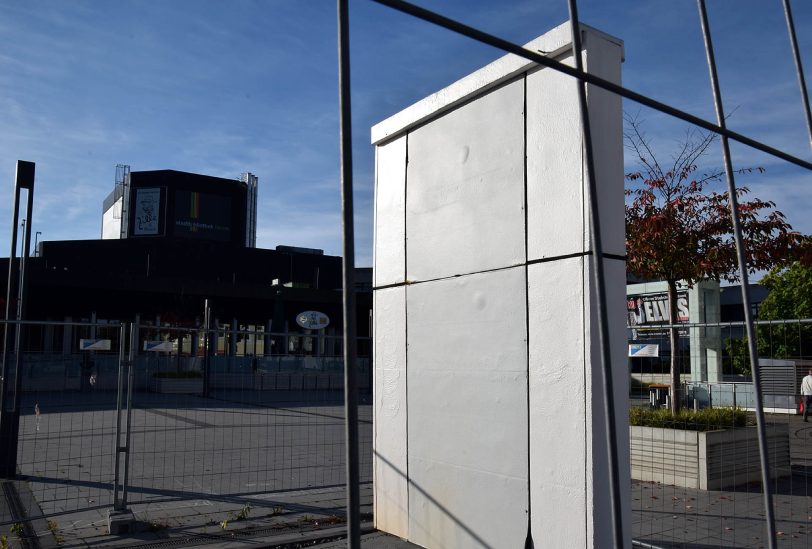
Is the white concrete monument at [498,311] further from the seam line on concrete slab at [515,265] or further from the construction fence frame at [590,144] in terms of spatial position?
the construction fence frame at [590,144]

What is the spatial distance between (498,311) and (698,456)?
222 inches

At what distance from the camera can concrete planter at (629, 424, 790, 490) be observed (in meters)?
9.89

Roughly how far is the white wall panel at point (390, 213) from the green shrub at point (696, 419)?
5447mm

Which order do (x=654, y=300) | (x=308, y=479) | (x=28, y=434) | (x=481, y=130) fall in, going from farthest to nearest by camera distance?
(x=654, y=300) → (x=28, y=434) → (x=308, y=479) → (x=481, y=130)

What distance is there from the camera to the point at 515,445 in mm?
5539

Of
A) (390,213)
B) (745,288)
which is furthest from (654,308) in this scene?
(745,288)

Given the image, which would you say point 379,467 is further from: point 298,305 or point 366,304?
point 298,305

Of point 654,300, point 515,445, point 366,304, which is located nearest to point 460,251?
point 515,445

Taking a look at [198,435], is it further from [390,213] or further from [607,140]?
[607,140]

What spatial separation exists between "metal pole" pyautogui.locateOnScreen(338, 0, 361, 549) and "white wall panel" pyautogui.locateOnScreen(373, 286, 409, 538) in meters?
4.44

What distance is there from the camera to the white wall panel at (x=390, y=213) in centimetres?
712

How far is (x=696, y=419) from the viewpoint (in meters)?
10.3

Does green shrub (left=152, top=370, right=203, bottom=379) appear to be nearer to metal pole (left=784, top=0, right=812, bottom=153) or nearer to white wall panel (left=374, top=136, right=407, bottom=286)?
white wall panel (left=374, top=136, right=407, bottom=286)

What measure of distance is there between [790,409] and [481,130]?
6733mm
